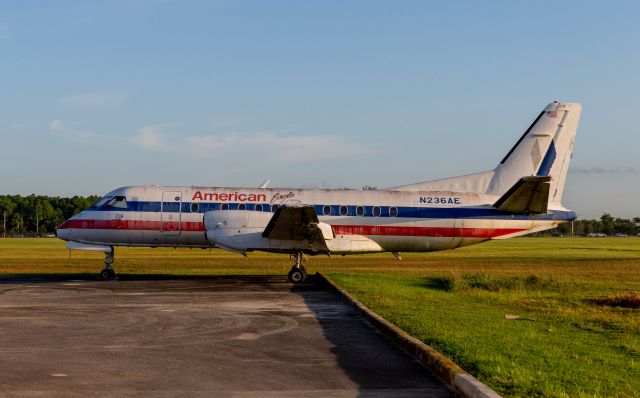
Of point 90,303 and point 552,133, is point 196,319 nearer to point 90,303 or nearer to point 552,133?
point 90,303

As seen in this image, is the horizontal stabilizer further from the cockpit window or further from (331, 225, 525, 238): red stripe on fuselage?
the cockpit window

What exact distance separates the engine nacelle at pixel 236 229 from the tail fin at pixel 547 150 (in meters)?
9.89

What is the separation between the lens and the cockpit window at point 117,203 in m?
28.0

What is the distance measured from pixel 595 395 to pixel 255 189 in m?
21.6

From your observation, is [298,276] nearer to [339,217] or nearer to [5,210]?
[339,217]

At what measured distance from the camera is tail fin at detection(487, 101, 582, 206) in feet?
93.6

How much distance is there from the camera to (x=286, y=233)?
26.1m

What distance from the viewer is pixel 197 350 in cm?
1073

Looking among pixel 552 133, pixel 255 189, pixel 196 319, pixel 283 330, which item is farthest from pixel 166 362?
pixel 552 133

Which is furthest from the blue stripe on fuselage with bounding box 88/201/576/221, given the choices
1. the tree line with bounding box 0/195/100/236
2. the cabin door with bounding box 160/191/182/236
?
the tree line with bounding box 0/195/100/236

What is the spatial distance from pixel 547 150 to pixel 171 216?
15.6m

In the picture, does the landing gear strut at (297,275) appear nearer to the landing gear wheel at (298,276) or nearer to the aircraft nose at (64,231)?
the landing gear wheel at (298,276)

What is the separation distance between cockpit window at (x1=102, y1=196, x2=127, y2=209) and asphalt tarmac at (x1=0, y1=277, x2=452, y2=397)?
28.9ft

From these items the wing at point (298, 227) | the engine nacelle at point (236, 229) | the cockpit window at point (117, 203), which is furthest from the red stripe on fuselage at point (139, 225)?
the wing at point (298, 227)
